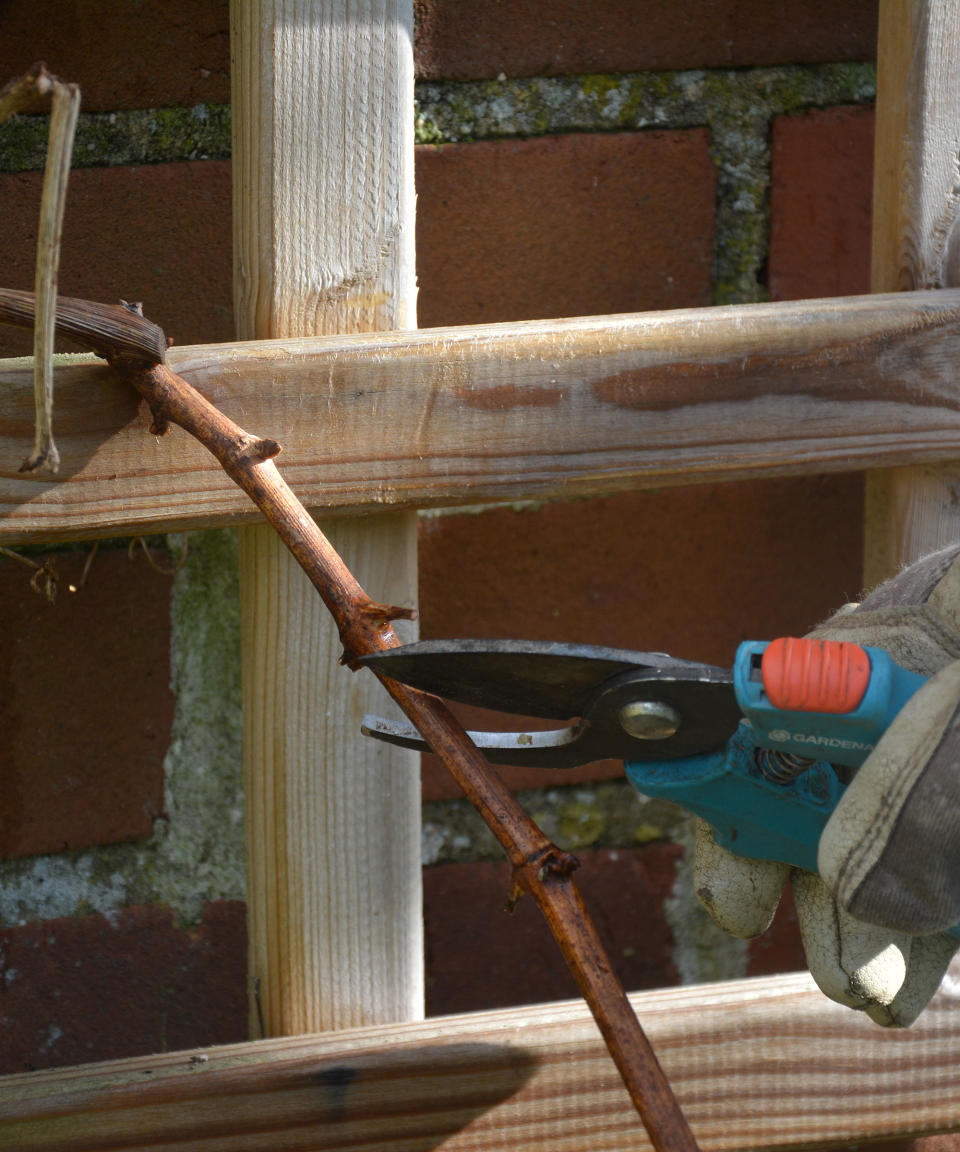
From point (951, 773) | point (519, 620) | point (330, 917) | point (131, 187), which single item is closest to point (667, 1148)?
point (951, 773)

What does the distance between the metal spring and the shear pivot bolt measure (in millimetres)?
55

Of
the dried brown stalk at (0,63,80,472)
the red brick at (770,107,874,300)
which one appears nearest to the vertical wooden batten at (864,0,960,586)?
the red brick at (770,107,874,300)

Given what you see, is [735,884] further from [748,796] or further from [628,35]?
[628,35]

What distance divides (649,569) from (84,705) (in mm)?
504

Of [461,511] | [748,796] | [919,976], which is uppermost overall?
[461,511]

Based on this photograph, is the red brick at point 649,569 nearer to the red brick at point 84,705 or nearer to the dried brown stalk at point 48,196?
the red brick at point 84,705

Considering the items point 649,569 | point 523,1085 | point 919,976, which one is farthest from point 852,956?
point 649,569

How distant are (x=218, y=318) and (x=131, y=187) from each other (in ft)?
0.38

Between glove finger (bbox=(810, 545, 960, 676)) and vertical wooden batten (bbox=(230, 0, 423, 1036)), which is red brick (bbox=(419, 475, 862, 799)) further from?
glove finger (bbox=(810, 545, 960, 676))

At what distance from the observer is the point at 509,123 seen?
914mm

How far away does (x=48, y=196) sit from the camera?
0.42 meters

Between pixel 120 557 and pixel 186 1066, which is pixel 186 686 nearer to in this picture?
pixel 120 557

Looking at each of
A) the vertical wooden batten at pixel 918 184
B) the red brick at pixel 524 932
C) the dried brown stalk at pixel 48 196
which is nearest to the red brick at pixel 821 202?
Answer: the vertical wooden batten at pixel 918 184

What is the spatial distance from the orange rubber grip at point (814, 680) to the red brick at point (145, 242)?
58cm
